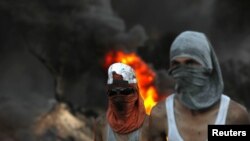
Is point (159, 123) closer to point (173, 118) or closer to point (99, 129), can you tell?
point (173, 118)

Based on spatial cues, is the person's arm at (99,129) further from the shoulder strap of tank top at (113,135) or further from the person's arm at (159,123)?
the person's arm at (159,123)

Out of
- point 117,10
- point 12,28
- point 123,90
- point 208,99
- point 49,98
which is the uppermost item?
point 117,10

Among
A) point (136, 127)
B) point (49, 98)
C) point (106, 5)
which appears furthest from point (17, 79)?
point (136, 127)

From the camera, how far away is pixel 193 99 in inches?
125

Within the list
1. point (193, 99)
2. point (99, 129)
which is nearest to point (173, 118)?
point (193, 99)

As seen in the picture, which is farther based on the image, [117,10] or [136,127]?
[117,10]

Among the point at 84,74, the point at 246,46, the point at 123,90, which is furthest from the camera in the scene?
the point at 84,74

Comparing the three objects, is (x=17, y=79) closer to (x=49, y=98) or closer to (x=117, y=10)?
(x=49, y=98)

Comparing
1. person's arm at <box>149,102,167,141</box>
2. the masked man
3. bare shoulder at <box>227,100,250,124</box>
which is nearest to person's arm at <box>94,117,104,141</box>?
the masked man

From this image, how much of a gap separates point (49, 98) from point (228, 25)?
49.5 ft

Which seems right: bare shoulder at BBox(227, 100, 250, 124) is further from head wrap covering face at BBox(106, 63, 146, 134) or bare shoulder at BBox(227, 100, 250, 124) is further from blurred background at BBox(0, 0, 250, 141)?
blurred background at BBox(0, 0, 250, 141)

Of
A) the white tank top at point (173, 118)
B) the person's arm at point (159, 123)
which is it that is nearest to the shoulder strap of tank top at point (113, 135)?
the person's arm at point (159, 123)

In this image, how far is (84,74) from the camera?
41.3m

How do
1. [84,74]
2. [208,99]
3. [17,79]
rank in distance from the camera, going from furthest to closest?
[84,74], [17,79], [208,99]
